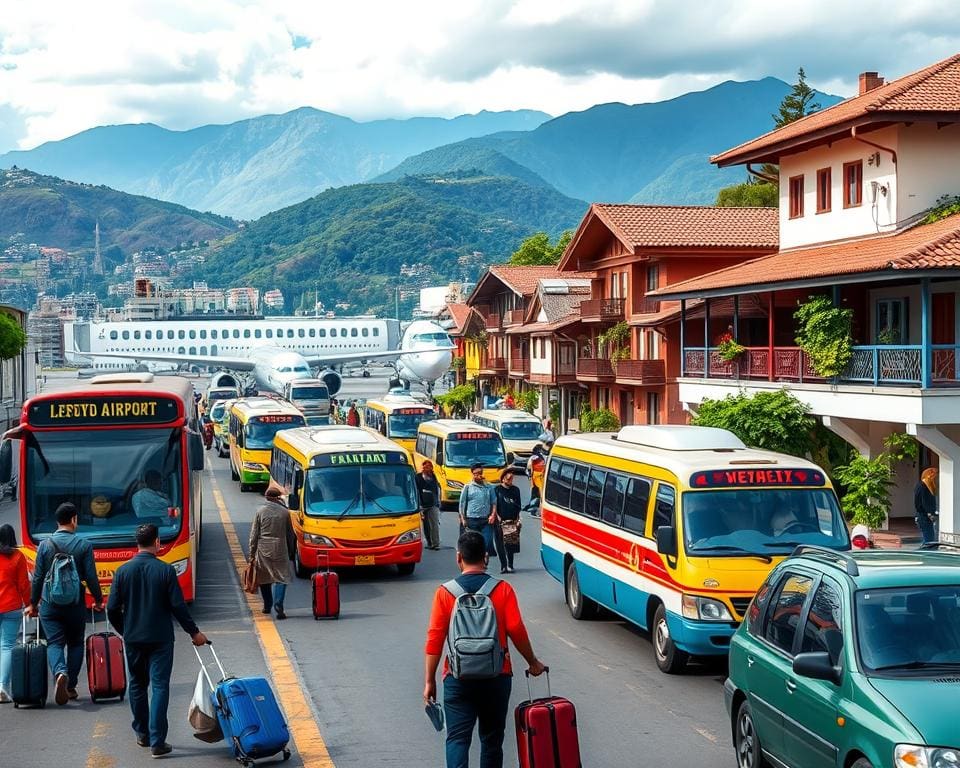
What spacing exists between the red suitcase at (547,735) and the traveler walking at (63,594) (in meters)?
5.15

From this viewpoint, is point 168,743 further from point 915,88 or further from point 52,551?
point 915,88

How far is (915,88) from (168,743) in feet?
83.3

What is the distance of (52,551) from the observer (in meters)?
12.8

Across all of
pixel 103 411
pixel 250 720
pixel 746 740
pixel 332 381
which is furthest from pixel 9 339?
pixel 746 740

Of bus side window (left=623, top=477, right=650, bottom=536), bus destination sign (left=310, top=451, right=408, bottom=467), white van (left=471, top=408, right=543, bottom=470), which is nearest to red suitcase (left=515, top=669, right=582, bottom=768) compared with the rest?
bus side window (left=623, top=477, right=650, bottom=536)

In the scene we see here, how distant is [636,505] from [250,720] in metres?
6.30

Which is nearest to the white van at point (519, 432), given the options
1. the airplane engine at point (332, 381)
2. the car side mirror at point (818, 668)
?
the car side mirror at point (818, 668)

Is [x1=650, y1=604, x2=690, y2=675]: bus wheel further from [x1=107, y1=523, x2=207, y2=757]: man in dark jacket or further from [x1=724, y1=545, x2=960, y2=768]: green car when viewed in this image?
[x1=107, y1=523, x2=207, y2=757]: man in dark jacket

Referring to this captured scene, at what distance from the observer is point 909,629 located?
27.6ft

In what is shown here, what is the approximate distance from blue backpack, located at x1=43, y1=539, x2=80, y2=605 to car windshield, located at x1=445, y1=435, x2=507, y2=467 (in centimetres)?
2134

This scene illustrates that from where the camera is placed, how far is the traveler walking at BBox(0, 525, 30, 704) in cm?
1270

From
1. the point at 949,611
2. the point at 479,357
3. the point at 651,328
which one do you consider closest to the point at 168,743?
the point at 949,611

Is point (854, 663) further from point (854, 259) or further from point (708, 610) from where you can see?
point (854, 259)

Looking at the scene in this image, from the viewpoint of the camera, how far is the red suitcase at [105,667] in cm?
1283
